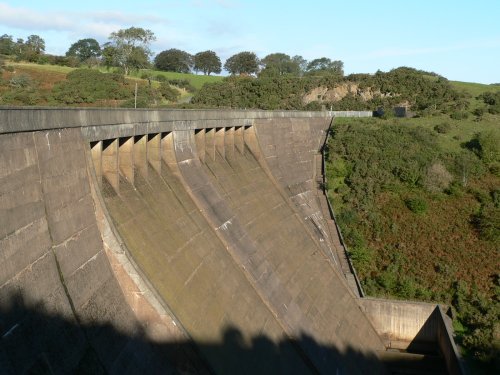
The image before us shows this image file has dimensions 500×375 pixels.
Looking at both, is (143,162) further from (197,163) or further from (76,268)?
(76,268)

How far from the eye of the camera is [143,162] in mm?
14703

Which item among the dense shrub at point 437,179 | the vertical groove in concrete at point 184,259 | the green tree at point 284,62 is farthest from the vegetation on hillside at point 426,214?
the green tree at point 284,62

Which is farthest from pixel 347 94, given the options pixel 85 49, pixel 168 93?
pixel 85 49

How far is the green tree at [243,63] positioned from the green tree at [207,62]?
6.73 metres

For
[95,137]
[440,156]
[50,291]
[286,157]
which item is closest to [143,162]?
[95,137]

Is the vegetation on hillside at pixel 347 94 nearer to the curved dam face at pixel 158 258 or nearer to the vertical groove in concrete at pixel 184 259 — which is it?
the curved dam face at pixel 158 258

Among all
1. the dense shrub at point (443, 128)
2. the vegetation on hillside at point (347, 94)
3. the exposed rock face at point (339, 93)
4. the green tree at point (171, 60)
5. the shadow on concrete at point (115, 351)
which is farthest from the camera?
the green tree at point (171, 60)

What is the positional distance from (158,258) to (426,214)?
17.1 m

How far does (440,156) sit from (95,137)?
75.0 feet

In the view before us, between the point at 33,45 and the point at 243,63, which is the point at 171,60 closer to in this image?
the point at 243,63

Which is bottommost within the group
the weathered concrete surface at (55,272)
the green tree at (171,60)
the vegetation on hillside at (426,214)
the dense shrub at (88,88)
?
the vegetation on hillside at (426,214)

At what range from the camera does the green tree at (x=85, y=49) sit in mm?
74250

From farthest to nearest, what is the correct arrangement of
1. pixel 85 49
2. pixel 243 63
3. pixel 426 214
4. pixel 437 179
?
1. pixel 243 63
2. pixel 85 49
3. pixel 437 179
4. pixel 426 214

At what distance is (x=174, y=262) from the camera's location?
41.9 ft
